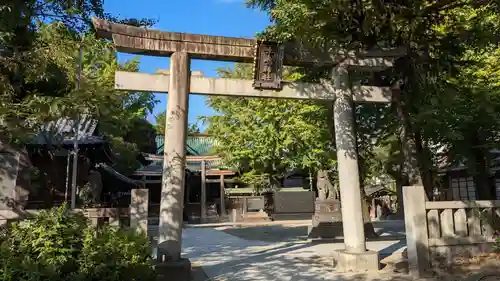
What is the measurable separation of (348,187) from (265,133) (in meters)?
14.1

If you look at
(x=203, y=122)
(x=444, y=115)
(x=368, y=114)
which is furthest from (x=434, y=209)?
(x=203, y=122)

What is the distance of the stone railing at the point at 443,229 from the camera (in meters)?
7.45

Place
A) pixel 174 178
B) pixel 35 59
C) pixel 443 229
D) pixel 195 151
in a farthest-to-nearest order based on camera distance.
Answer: pixel 195 151 → pixel 174 178 → pixel 443 229 → pixel 35 59

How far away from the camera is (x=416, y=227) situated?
7.45 metres

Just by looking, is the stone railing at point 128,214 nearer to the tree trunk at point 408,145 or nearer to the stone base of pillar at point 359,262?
the stone base of pillar at point 359,262

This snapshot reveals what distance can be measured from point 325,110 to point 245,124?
11.7 meters

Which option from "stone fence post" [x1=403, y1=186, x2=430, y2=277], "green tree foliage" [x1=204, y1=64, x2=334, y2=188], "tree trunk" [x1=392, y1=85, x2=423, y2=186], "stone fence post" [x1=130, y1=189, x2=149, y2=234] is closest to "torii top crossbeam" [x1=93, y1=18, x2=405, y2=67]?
"tree trunk" [x1=392, y1=85, x2=423, y2=186]

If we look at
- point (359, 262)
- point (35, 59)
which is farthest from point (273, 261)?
point (35, 59)

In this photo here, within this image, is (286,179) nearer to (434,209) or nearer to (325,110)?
(325,110)

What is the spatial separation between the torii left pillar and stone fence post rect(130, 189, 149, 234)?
0.72 meters

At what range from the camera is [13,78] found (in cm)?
618

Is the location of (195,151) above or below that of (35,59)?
above

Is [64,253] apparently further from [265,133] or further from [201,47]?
[265,133]

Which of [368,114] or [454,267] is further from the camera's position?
[368,114]
